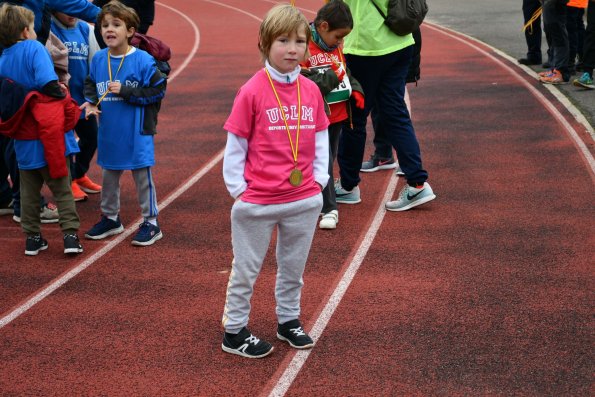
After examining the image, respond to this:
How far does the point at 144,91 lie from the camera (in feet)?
23.4

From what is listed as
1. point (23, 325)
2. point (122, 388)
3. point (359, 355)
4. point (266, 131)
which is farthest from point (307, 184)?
point (23, 325)

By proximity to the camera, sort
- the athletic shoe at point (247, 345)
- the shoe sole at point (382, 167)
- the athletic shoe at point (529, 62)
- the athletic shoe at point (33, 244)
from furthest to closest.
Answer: the athletic shoe at point (529, 62) → the shoe sole at point (382, 167) → the athletic shoe at point (33, 244) → the athletic shoe at point (247, 345)

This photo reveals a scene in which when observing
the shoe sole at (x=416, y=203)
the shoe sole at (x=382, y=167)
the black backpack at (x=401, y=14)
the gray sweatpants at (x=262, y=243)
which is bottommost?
the shoe sole at (x=382, y=167)

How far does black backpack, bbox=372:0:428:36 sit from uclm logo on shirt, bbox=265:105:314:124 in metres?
2.77

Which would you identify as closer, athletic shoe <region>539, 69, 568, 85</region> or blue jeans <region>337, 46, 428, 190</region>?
blue jeans <region>337, 46, 428, 190</region>

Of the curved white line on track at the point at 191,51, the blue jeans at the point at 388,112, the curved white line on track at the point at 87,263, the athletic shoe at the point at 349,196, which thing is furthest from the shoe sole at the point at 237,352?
the curved white line on track at the point at 191,51

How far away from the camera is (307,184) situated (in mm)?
5121

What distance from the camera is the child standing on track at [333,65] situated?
22.9ft

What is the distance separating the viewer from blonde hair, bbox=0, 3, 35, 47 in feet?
23.0

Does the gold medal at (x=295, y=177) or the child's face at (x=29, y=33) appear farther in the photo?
the child's face at (x=29, y=33)

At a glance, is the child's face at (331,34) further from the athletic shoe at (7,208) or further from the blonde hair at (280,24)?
the athletic shoe at (7,208)

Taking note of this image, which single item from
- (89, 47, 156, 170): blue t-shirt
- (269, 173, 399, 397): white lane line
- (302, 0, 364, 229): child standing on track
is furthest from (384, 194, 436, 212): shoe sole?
(89, 47, 156, 170): blue t-shirt

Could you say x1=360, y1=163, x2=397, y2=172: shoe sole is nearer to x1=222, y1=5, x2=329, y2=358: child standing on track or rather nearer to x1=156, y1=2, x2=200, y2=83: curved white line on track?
x1=222, y1=5, x2=329, y2=358: child standing on track

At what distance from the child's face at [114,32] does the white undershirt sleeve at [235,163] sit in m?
2.41
